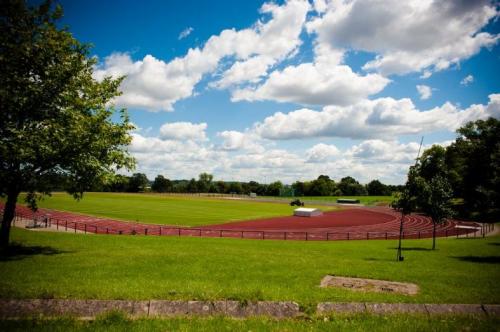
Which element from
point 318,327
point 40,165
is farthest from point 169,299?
point 40,165

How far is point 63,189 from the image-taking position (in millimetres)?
22422

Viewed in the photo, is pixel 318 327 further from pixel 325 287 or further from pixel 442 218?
pixel 442 218

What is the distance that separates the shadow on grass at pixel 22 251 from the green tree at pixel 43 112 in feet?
3.71

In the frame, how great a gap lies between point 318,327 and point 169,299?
186 inches

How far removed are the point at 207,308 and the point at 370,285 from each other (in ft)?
27.0

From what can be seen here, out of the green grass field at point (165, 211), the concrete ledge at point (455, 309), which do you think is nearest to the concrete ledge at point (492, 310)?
the concrete ledge at point (455, 309)

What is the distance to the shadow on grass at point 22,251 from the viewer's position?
1921 cm

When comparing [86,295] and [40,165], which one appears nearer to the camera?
[86,295]

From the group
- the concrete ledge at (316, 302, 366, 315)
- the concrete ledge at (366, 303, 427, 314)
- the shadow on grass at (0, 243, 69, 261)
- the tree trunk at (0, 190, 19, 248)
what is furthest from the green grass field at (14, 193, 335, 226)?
the concrete ledge at (366, 303, 427, 314)

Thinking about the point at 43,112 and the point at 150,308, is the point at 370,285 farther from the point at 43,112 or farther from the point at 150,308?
the point at 43,112

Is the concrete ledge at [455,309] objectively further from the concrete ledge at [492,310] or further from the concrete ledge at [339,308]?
the concrete ledge at [339,308]

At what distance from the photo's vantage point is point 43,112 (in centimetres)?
2017

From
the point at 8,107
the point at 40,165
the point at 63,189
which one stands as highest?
the point at 8,107

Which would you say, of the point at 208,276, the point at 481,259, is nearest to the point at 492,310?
the point at 208,276
